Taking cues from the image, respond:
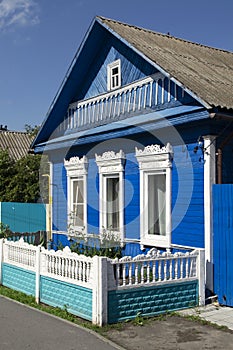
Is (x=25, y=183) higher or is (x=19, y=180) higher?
(x=19, y=180)

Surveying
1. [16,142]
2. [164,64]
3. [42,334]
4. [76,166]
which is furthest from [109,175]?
[16,142]

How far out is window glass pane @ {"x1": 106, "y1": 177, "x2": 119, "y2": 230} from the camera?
33.4 feet

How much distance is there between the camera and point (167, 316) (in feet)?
22.4

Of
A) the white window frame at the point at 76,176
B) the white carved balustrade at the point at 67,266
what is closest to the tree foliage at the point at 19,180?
the white window frame at the point at 76,176

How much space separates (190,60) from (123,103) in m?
1.74

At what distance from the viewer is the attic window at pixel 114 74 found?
10.6 metres

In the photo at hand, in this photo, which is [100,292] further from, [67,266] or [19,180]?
[19,180]

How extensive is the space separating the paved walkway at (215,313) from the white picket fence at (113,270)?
0.74 feet

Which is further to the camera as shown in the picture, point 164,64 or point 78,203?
point 78,203

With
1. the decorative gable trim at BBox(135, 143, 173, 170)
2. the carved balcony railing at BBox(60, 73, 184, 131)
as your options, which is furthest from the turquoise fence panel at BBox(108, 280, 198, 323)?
the carved balcony railing at BBox(60, 73, 184, 131)

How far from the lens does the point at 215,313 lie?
22.8 ft

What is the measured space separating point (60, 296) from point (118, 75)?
540 cm

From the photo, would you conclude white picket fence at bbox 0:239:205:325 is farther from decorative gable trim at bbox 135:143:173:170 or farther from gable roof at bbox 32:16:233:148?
gable roof at bbox 32:16:233:148

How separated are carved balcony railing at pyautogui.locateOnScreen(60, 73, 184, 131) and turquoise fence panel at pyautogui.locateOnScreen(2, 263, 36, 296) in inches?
156
